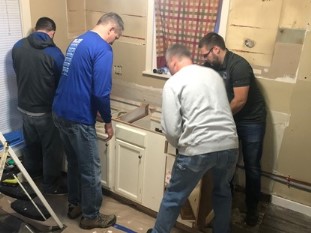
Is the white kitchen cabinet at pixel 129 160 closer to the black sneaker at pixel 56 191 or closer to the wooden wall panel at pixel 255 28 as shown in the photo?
the black sneaker at pixel 56 191

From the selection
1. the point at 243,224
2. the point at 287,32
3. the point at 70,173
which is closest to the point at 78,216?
the point at 70,173

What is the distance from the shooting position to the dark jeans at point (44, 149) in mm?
2568

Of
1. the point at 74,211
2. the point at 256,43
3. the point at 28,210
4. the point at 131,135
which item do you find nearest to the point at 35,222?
the point at 28,210

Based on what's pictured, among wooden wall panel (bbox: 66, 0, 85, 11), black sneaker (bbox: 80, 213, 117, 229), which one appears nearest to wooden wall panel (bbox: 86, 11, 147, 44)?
wooden wall panel (bbox: 66, 0, 85, 11)

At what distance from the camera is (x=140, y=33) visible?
2885 millimetres

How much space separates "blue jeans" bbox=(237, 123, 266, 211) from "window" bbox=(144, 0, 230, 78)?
74 centimetres

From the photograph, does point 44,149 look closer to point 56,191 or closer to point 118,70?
point 56,191

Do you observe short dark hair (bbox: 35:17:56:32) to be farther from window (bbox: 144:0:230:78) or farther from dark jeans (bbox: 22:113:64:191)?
window (bbox: 144:0:230:78)

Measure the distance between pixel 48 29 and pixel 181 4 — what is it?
3.62 ft

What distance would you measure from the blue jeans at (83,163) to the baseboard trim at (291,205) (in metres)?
1.50

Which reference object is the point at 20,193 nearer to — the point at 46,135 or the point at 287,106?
the point at 46,135

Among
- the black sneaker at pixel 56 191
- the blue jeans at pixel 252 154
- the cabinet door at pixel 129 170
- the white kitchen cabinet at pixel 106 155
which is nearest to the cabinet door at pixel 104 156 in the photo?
the white kitchen cabinet at pixel 106 155

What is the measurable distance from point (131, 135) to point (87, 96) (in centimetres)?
53

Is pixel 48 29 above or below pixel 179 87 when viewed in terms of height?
above
